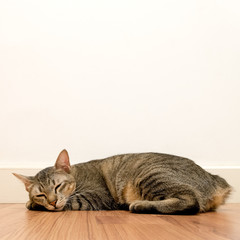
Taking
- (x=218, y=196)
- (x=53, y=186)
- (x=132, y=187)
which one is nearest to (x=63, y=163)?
(x=53, y=186)

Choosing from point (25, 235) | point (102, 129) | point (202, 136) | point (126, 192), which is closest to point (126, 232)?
point (25, 235)

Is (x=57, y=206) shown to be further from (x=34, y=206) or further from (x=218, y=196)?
(x=218, y=196)

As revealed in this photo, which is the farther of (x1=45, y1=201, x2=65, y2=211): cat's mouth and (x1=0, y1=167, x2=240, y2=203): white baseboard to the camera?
(x1=0, y1=167, x2=240, y2=203): white baseboard

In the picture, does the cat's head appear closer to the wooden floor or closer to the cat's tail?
the wooden floor

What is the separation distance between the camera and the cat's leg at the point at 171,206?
1.80 meters

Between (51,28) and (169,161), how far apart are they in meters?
1.40

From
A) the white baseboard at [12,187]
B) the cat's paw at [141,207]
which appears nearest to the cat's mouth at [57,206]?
the cat's paw at [141,207]

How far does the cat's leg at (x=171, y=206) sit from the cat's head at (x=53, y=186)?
1.55 ft

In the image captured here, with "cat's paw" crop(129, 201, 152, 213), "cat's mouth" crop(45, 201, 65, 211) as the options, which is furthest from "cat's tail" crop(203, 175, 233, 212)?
"cat's mouth" crop(45, 201, 65, 211)

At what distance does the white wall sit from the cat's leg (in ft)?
3.00

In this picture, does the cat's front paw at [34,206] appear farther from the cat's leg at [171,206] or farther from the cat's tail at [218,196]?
the cat's tail at [218,196]

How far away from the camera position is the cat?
1871 mm

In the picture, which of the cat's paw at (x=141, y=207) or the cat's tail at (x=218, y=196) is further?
the cat's tail at (x=218, y=196)

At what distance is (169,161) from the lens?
2.16 metres
